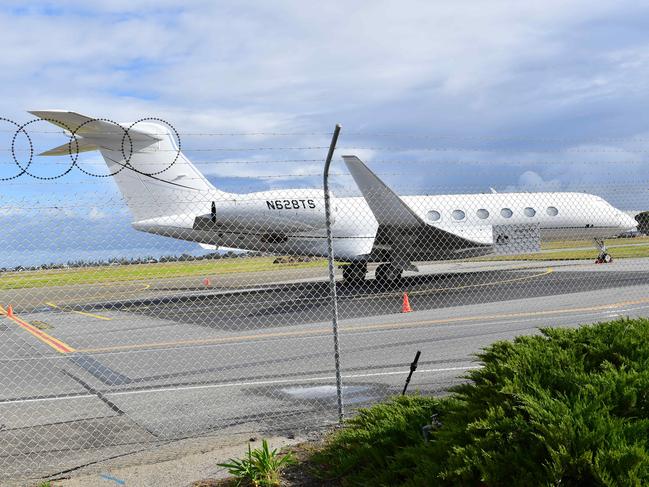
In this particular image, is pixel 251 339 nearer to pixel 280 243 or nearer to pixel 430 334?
pixel 430 334

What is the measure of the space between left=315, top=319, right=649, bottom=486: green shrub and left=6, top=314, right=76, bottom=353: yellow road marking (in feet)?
37.5

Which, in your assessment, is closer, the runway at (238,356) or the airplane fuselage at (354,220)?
the runway at (238,356)

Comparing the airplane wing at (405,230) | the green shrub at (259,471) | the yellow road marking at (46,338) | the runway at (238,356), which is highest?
the airplane wing at (405,230)

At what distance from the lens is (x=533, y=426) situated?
3844 mm

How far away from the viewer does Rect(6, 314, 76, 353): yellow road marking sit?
15224 millimetres

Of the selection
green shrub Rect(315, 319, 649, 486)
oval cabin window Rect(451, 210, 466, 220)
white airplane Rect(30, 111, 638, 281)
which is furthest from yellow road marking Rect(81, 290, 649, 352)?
oval cabin window Rect(451, 210, 466, 220)

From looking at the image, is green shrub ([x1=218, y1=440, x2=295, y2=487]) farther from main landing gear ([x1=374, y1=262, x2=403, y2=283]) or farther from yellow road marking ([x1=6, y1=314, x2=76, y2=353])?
main landing gear ([x1=374, y1=262, x2=403, y2=283])

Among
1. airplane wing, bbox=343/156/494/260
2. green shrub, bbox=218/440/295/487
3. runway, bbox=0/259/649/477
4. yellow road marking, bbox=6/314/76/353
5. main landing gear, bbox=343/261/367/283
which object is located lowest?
yellow road marking, bbox=6/314/76/353

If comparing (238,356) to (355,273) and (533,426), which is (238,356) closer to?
(533,426)

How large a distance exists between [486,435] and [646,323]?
194 cm

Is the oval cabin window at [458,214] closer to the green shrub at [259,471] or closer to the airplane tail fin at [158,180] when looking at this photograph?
the airplane tail fin at [158,180]

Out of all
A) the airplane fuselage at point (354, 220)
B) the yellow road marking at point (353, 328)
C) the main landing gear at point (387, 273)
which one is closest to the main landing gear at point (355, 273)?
the main landing gear at point (387, 273)

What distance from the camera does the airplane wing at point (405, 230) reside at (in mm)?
22875

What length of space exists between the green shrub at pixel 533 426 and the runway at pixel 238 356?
2137 mm
